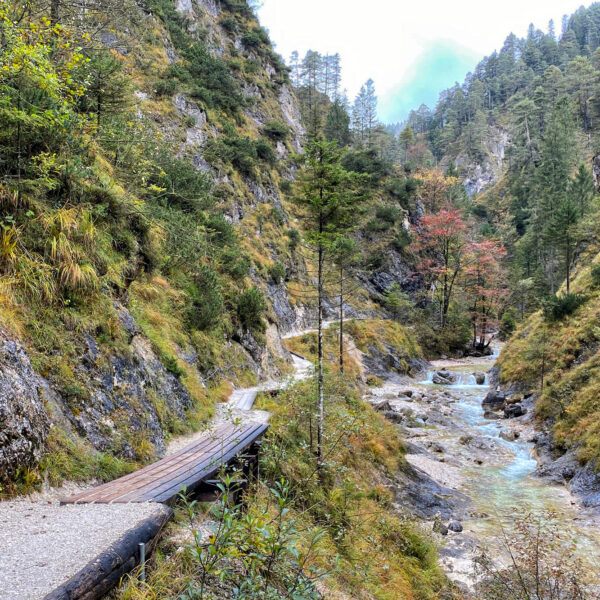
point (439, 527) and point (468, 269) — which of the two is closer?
point (439, 527)

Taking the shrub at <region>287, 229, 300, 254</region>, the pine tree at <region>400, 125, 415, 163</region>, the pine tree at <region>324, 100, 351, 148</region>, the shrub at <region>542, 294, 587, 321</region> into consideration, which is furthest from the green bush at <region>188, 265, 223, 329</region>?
the pine tree at <region>400, 125, 415, 163</region>

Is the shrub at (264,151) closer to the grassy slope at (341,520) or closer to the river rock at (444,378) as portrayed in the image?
the river rock at (444,378)

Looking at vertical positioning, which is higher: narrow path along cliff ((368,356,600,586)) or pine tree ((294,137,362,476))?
pine tree ((294,137,362,476))

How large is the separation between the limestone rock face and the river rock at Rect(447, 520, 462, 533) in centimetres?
1020

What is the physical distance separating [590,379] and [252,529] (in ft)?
58.8

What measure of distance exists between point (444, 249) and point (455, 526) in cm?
3753

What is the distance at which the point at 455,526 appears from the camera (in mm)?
10016

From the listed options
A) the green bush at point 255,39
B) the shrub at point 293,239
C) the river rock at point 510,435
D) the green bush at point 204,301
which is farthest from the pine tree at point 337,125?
the river rock at point 510,435

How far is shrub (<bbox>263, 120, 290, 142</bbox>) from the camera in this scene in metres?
40.4

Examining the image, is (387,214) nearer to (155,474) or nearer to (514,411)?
(514,411)

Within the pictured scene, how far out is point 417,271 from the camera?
159 feet

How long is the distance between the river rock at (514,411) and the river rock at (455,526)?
11.6 m

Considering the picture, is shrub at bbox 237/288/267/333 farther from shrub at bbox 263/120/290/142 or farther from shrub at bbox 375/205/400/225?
shrub at bbox 375/205/400/225

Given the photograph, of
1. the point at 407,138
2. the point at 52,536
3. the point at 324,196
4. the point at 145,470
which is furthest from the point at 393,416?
the point at 407,138
